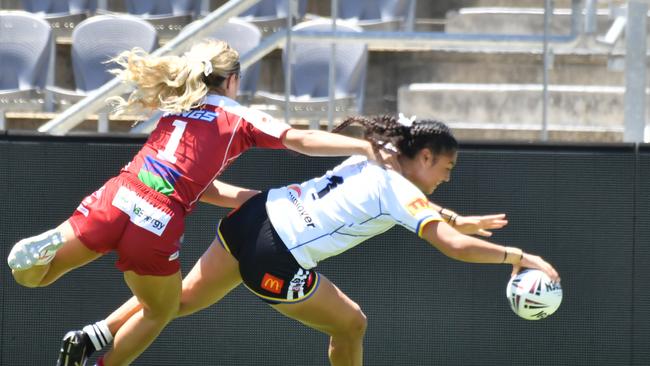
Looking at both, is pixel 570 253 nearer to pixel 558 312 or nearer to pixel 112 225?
pixel 558 312

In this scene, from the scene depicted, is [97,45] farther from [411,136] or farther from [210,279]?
[411,136]

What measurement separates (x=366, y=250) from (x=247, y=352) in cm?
90

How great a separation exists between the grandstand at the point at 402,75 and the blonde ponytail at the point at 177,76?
123 inches

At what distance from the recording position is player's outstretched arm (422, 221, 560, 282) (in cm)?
470

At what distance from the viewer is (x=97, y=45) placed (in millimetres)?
9734

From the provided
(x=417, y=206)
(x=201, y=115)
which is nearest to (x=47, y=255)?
(x=201, y=115)

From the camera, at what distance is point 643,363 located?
6.48 m

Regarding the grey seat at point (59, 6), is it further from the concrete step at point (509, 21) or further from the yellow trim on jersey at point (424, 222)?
the yellow trim on jersey at point (424, 222)

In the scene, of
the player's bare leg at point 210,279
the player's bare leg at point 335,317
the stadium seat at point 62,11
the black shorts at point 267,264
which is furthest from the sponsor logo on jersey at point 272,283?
the stadium seat at point 62,11

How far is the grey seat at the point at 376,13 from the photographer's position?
34.3 ft

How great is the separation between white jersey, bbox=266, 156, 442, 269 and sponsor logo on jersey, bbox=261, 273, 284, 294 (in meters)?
0.14

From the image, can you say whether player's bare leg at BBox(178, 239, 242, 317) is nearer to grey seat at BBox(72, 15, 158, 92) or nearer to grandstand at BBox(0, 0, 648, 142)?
grandstand at BBox(0, 0, 648, 142)

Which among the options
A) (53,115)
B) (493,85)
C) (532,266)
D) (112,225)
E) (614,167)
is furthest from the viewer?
(493,85)

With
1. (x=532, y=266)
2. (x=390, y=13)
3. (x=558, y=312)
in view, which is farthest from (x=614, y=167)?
(x=390, y=13)
